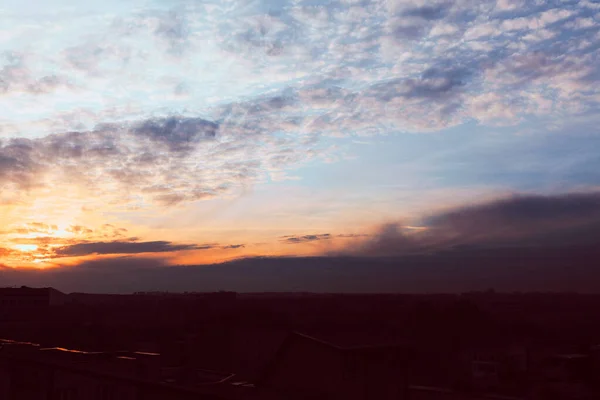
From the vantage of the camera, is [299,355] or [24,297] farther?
[24,297]

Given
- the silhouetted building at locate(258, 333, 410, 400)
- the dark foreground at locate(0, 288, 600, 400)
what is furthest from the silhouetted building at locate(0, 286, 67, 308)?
the silhouetted building at locate(258, 333, 410, 400)

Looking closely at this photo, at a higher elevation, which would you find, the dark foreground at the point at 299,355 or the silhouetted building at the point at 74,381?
the silhouetted building at the point at 74,381

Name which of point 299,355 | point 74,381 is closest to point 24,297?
point 299,355

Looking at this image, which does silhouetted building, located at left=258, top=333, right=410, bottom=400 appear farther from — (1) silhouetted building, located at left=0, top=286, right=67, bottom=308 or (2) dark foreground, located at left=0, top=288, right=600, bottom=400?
(1) silhouetted building, located at left=0, top=286, right=67, bottom=308

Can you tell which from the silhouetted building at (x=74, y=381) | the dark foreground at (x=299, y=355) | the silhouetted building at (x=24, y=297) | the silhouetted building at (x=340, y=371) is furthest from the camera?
the silhouetted building at (x=24, y=297)

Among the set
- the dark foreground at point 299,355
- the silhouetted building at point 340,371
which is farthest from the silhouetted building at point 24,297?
the silhouetted building at point 340,371

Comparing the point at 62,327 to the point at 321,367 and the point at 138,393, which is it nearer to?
the point at 321,367

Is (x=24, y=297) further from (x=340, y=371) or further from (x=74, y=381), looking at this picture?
(x=74, y=381)

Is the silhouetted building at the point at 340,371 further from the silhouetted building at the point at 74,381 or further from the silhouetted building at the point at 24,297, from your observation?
the silhouetted building at the point at 24,297

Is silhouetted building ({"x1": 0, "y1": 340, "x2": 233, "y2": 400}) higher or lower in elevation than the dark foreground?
higher

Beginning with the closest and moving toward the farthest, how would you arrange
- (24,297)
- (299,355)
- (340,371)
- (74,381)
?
1. (74,381)
2. (340,371)
3. (299,355)
4. (24,297)

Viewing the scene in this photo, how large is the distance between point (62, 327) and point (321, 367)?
68.5 m

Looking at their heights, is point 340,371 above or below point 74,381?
below

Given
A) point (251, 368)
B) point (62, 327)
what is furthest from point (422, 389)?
point (62, 327)
